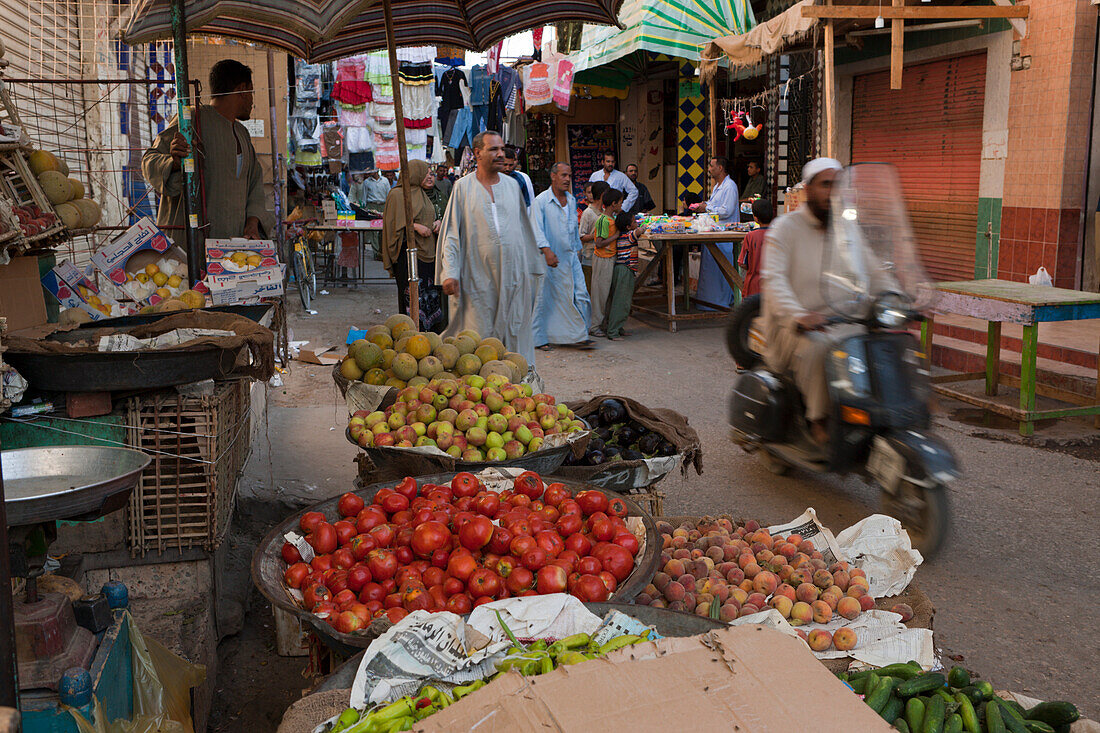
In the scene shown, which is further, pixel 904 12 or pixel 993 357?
pixel 904 12

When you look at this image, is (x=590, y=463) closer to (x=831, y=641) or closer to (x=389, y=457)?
(x=389, y=457)

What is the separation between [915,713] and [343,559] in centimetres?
184

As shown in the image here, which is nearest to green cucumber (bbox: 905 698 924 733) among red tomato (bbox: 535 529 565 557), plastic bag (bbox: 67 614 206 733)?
red tomato (bbox: 535 529 565 557)

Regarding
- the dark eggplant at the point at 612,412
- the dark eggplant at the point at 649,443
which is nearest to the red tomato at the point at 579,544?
the dark eggplant at the point at 649,443

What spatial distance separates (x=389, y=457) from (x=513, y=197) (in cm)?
324

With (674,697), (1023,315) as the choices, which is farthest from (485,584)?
(1023,315)

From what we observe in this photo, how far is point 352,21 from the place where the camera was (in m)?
7.25

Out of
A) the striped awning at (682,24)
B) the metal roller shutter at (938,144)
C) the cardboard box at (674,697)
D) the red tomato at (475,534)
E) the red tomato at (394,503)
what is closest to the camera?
the cardboard box at (674,697)

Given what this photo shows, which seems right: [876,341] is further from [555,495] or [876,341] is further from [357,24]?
[357,24]

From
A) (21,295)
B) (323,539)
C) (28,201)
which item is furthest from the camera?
(28,201)

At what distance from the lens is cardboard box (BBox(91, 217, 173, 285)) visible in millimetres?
5379

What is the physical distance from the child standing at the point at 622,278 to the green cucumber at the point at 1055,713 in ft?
29.0

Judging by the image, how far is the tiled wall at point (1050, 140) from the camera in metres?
8.61

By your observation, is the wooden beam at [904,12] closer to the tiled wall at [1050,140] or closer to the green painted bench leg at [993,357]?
the tiled wall at [1050,140]
